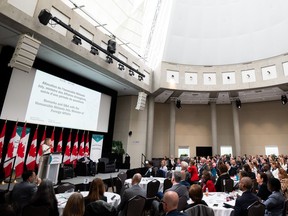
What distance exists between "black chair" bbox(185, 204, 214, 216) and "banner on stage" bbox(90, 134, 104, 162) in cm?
904

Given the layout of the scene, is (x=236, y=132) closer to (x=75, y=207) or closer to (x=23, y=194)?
(x=23, y=194)

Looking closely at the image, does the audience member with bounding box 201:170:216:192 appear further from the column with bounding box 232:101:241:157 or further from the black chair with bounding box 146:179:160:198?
the column with bounding box 232:101:241:157

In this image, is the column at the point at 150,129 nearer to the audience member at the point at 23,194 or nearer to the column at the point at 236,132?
the column at the point at 236,132

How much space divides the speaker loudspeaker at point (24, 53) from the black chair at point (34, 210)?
16.6 ft

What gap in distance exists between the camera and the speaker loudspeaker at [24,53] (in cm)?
587

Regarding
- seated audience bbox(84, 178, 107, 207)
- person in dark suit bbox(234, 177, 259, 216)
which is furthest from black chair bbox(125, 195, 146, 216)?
person in dark suit bbox(234, 177, 259, 216)

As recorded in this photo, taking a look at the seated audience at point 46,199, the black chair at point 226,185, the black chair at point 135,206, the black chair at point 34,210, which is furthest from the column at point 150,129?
the black chair at point 34,210

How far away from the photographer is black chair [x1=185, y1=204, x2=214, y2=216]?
2.40 m

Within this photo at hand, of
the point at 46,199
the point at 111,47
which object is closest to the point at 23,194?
the point at 46,199

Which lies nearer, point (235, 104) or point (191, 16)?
point (191, 16)

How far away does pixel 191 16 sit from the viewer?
13461 millimetres

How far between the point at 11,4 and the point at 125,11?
7.38 meters

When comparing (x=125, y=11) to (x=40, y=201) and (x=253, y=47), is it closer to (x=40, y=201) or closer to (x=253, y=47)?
(x=253, y=47)

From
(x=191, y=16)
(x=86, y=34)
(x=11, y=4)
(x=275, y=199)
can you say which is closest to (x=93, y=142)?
(x=86, y=34)
